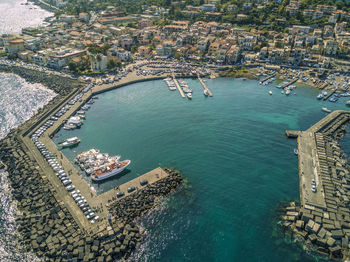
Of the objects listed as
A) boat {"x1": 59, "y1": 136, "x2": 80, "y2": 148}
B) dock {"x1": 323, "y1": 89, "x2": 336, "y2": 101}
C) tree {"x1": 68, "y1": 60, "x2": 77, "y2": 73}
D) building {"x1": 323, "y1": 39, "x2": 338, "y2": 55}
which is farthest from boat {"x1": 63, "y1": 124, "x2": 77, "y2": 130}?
building {"x1": 323, "y1": 39, "x2": 338, "y2": 55}

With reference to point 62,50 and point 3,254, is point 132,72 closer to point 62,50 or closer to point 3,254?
point 62,50

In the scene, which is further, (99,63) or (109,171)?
(99,63)

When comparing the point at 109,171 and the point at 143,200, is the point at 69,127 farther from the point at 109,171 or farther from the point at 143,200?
the point at 143,200

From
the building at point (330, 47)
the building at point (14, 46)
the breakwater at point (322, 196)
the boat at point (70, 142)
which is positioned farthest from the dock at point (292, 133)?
the building at point (14, 46)

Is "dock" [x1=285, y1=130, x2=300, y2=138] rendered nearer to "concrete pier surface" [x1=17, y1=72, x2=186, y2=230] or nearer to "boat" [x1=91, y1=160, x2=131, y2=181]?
"concrete pier surface" [x1=17, y1=72, x2=186, y2=230]

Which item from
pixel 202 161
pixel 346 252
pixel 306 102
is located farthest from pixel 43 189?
pixel 306 102

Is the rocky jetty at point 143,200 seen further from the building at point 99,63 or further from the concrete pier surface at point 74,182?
the building at point 99,63

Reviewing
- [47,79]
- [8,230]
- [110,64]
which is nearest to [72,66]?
[47,79]

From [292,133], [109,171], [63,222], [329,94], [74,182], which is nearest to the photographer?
A: [63,222]
